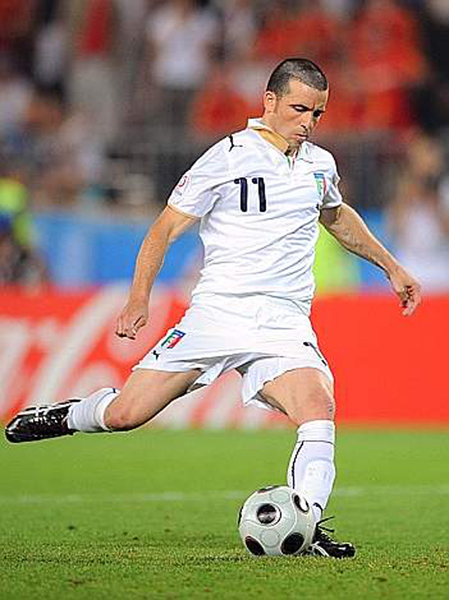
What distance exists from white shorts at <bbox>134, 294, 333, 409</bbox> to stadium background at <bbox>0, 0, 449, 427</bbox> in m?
7.32

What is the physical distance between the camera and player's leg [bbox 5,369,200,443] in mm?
7098

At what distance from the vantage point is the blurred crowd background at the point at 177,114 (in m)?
17.3

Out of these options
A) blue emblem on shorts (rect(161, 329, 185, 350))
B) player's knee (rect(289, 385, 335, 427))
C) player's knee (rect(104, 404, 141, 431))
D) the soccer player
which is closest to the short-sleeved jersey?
the soccer player

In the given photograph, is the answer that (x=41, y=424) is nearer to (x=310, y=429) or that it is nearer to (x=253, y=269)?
(x=253, y=269)

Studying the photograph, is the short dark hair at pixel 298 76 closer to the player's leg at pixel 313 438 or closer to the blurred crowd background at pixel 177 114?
the player's leg at pixel 313 438

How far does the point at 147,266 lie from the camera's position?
691cm

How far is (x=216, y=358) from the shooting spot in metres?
7.07


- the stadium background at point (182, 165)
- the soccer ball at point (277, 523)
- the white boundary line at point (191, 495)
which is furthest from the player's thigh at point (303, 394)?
the stadium background at point (182, 165)

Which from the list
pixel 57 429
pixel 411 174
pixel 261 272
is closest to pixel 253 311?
pixel 261 272

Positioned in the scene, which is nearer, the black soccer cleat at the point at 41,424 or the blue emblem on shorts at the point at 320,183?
the blue emblem on shorts at the point at 320,183

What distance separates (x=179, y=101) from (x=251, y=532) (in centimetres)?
1320

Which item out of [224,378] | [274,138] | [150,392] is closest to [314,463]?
[150,392]

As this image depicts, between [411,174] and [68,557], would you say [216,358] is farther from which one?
[411,174]

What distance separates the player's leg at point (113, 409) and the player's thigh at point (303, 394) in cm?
42
